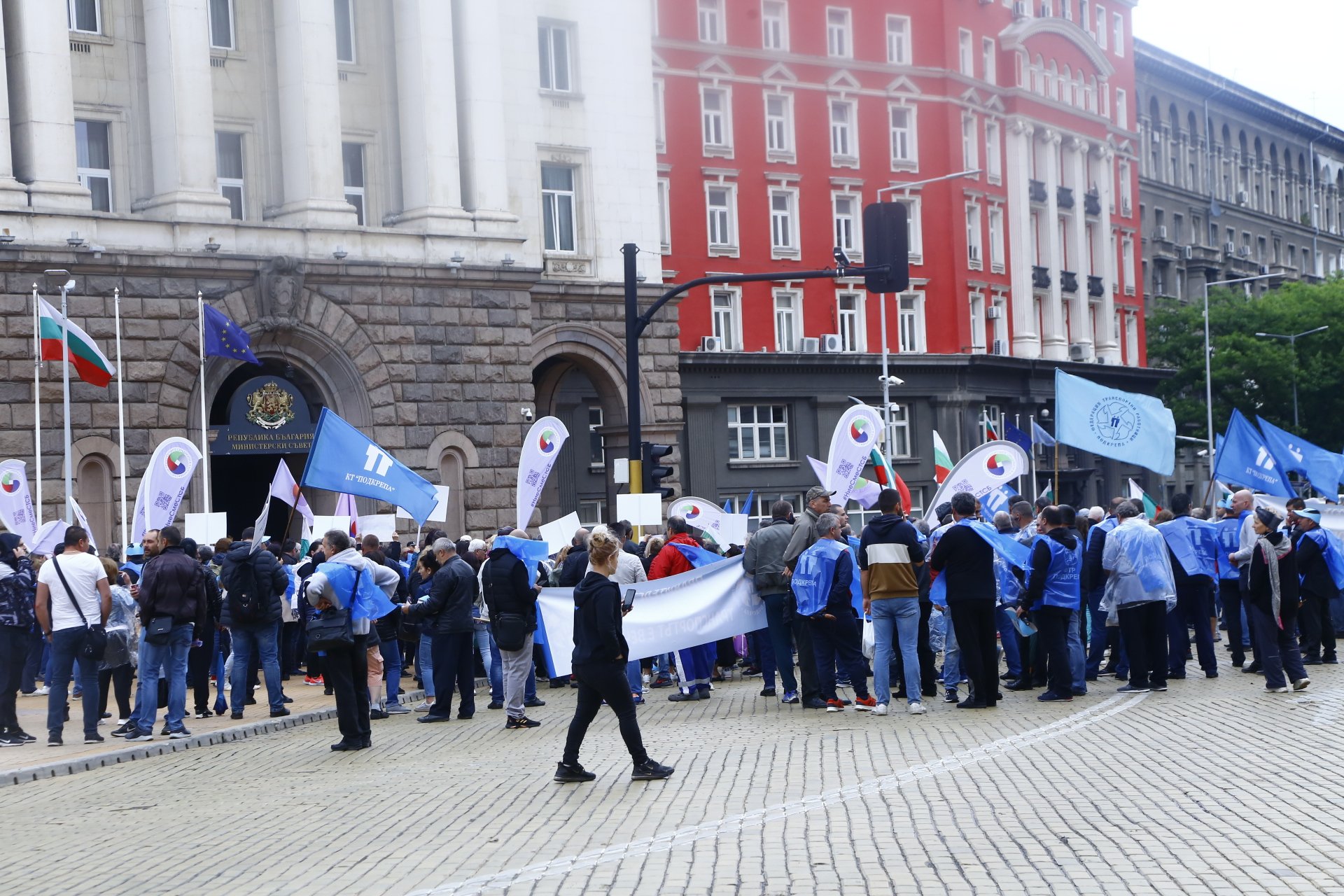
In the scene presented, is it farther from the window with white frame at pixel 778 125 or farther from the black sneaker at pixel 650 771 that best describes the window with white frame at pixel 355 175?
the black sneaker at pixel 650 771

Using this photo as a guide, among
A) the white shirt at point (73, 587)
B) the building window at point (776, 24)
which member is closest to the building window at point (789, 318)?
the building window at point (776, 24)

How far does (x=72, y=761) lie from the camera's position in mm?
15828

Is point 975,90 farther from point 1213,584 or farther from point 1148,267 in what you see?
point 1213,584

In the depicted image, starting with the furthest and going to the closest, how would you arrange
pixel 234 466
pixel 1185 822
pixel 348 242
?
pixel 234 466
pixel 348 242
pixel 1185 822

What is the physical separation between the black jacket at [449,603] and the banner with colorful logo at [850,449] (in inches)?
330

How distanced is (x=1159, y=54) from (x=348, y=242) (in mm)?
55053

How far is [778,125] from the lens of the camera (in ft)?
190

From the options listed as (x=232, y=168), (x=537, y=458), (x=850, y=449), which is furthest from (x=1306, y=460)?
(x=232, y=168)

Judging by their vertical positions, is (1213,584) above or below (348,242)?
below

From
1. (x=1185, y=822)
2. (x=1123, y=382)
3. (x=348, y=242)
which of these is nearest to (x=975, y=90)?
(x=1123, y=382)

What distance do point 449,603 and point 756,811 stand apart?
25.2 feet

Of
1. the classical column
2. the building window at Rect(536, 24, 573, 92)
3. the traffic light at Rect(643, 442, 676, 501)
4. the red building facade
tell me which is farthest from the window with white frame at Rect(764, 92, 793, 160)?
the traffic light at Rect(643, 442, 676, 501)

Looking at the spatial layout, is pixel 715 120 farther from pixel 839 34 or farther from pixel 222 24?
pixel 222 24

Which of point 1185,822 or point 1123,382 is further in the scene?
point 1123,382
